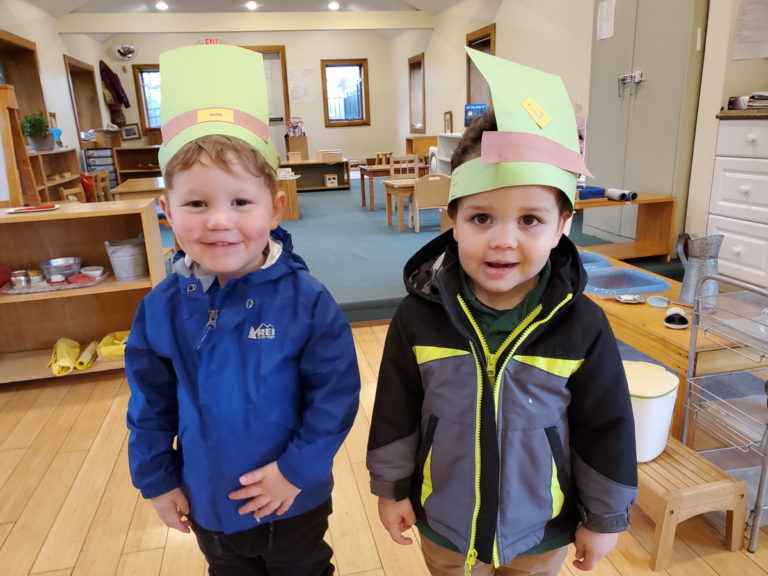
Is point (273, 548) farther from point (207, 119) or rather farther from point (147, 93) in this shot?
point (147, 93)

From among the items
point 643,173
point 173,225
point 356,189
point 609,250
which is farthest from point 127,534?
point 356,189

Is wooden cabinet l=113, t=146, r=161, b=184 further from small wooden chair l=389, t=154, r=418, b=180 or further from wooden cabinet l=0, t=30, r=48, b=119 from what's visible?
small wooden chair l=389, t=154, r=418, b=180

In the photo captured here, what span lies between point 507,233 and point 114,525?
1.55 metres

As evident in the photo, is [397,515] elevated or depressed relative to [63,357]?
elevated

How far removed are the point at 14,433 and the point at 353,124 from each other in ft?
30.8

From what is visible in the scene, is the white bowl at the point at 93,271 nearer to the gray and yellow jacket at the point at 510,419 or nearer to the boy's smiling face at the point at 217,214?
the boy's smiling face at the point at 217,214

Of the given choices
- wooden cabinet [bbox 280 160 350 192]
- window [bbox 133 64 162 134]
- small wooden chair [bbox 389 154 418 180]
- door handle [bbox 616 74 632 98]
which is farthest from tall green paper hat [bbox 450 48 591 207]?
window [bbox 133 64 162 134]

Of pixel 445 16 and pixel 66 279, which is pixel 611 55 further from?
pixel 445 16

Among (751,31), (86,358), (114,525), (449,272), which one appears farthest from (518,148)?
(751,31)

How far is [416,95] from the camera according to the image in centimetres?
984

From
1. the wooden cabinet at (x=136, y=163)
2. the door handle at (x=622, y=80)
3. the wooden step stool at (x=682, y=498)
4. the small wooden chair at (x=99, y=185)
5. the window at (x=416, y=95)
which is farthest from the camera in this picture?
the window at (x=416, y=95)

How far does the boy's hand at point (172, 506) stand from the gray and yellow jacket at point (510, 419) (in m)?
0.35

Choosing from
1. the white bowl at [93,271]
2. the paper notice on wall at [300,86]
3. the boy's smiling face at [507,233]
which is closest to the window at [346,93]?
the paper notice on wall at [300,86]

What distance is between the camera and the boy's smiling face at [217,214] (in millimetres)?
847
